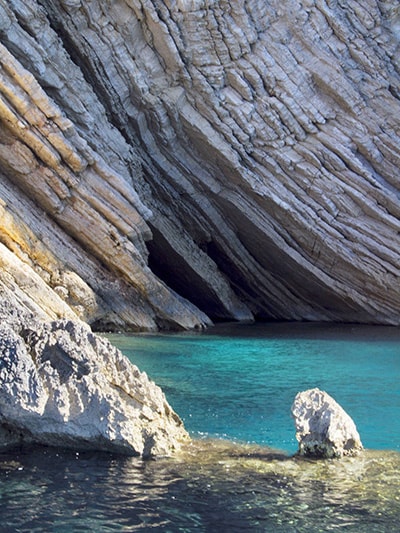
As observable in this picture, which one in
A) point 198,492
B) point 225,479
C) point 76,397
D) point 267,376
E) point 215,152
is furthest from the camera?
point 215,152

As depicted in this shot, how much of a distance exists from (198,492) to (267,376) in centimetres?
753

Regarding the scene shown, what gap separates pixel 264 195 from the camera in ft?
82.7

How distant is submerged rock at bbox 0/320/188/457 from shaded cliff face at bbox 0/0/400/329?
1209 cm

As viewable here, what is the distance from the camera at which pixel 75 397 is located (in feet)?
27.8

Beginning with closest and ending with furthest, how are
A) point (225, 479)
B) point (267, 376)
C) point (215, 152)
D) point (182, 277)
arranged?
1. point (225, 479)
2. point (267, 376)
3. point (215, 152)
4. point (182, 277)

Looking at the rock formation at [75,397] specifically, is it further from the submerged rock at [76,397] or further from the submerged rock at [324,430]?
the submerged rock at [324,430]

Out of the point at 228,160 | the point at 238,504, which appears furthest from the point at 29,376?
the point at 228,160

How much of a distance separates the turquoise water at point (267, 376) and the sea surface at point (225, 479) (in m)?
0.04

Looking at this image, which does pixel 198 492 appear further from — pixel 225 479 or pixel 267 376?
pixel 267 376

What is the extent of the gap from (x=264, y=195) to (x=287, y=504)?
19063 mm

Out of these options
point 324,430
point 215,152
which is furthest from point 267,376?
point 215,152

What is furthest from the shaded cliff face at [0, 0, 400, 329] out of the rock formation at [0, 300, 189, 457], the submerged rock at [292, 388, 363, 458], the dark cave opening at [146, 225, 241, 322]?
the submerged rock at [292, 388, 363, 458]

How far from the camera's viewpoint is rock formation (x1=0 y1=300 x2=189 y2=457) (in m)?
8.25

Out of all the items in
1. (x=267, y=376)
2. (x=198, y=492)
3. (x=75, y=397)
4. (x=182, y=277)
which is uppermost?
(x=182, y=277)
